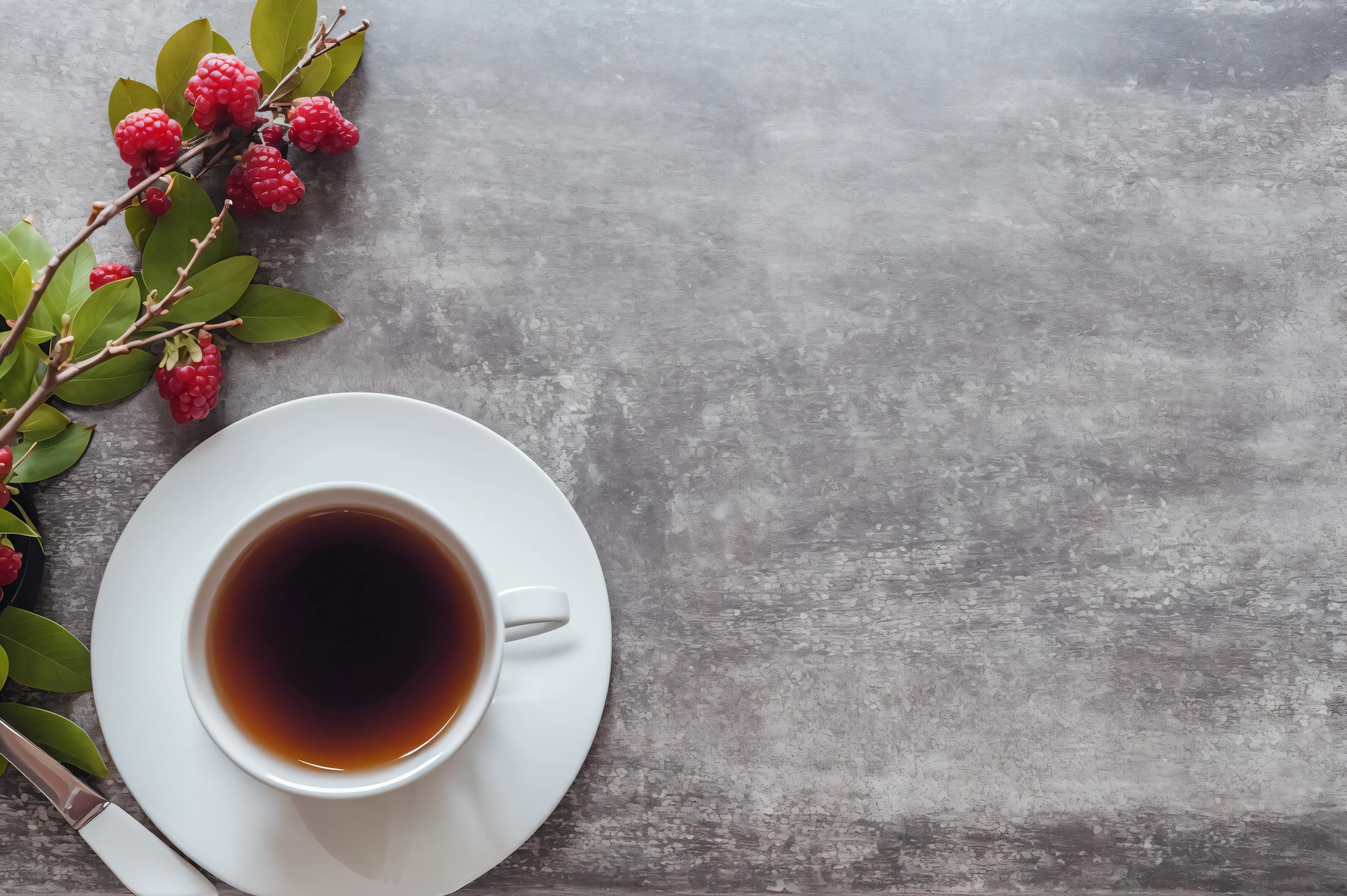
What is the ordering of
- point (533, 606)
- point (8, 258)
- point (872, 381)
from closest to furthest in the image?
point (533, 606)
point (8, 258)
point (872, 381)

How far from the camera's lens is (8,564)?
0.86 meters

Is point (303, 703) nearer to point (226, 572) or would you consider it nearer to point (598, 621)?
point (226, 572)

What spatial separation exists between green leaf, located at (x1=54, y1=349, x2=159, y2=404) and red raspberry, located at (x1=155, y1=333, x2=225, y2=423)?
1.6 inches

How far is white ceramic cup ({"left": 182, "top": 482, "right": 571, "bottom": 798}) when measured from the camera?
759 mm

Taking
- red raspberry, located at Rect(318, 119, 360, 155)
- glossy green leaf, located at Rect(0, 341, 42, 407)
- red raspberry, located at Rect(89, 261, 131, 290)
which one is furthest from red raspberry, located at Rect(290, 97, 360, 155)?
glossy green leaf, located at Rect(0, 341, 42, 407)

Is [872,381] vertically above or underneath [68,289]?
underneath

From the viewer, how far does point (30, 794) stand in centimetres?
93

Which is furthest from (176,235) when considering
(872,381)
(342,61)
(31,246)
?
(872,381)

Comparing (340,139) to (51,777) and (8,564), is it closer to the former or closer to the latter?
(8,564)

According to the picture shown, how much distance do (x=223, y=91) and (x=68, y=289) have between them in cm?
25

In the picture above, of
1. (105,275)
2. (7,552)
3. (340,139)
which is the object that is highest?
(340,139)

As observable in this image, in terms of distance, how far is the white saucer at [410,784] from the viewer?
2.74ft

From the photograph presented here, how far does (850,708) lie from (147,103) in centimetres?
99

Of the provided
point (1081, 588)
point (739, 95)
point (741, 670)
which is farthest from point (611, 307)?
point (1081, 588)
